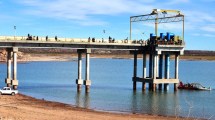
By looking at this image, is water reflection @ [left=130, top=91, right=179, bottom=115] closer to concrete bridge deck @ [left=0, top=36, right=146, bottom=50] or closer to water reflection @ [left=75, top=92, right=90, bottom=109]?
water reflection @ [left=75, top=92, right=90, bottom=109]

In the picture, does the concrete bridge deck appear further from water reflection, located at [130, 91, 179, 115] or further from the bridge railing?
water reflection, located at [130, 91, 179, 115]

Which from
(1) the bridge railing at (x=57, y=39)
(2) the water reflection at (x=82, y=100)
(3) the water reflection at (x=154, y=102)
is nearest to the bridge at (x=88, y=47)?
(1) the bridge railing at (x=57, y=39)

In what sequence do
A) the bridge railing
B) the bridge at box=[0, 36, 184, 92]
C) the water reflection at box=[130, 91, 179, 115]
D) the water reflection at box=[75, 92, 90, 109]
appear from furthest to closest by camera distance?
the bridge at box=[0, 36, 184, 92] → the bridge railing → the water reflection at box=[75, 92, 90, 109] → the water reflection at box=[130, 91, 179, 115]

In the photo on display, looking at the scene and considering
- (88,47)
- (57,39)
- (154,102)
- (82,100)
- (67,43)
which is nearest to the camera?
(154,102)

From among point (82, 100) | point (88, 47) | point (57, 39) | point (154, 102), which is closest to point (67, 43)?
point (57, 39)

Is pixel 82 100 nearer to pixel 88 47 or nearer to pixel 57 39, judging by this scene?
pixel 57 39

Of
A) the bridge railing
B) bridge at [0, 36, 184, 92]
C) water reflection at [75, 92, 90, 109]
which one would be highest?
the bridge railing

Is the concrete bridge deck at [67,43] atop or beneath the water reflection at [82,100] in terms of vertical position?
atop

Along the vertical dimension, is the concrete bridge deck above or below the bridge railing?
below

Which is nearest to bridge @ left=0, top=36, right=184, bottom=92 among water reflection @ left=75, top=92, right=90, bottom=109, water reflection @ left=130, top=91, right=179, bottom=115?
water reflection @ left=75, top=92, right=90, bottom=109

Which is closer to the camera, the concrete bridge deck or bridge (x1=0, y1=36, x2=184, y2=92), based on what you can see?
the concrete bridge deck

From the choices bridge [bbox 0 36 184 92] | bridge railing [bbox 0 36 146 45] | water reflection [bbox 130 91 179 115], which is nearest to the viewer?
water reflection [bbox 130 91 179 115]

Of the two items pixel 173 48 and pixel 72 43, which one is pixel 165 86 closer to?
pixel 173 48

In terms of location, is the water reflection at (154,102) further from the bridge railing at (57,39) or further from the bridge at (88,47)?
the bridge railing at (57,39)
